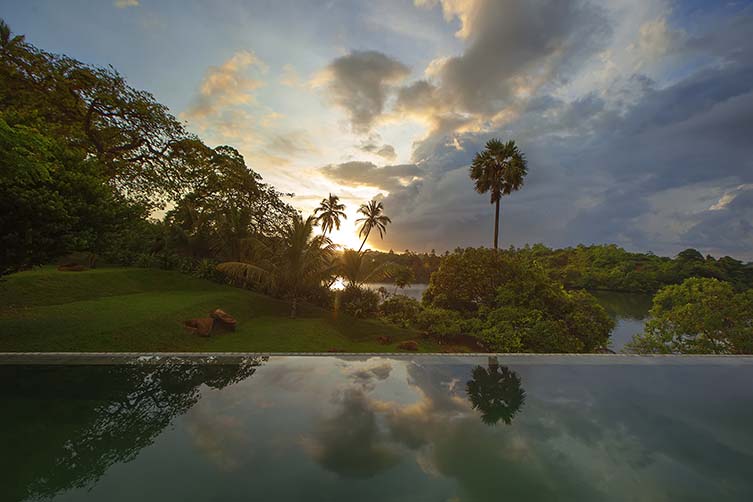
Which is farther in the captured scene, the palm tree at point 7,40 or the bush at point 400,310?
the bush at point 400,310

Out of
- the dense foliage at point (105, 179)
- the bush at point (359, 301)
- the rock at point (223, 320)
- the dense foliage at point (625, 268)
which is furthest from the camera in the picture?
the dense foliage at point (625, 268)

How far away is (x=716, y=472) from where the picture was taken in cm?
328

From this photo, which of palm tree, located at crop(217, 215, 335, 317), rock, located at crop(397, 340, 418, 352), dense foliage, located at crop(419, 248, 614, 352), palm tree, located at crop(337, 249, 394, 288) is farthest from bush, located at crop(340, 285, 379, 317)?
rock, located at crop(397, 340, 418, 352)

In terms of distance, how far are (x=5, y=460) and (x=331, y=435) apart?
10.6 ft

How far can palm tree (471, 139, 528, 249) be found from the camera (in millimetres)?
22688

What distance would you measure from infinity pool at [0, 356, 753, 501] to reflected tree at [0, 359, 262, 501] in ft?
0.07

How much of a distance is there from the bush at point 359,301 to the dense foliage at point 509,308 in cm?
333

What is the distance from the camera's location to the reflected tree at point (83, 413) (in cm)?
302

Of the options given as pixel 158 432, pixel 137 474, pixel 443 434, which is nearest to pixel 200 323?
pixel 158 432

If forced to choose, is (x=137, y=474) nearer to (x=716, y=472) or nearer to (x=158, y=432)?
(x=158, y=432)

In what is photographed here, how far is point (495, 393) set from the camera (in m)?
5.13

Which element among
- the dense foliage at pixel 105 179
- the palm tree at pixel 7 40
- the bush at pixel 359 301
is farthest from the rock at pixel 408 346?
the palm tree at pixel 7 40

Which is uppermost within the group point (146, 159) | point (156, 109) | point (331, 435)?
point (156, 109)

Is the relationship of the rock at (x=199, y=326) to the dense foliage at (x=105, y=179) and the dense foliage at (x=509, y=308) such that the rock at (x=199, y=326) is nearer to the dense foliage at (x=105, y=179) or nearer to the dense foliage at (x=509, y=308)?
the dense foliage at (x=105, y=179)
